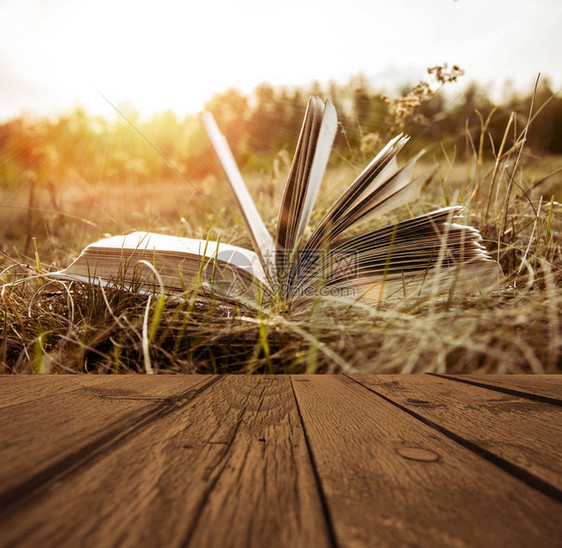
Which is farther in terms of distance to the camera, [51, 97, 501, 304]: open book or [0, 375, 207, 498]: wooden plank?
[51, 97, 501, 304]: open book

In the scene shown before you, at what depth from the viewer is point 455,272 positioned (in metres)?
0.84

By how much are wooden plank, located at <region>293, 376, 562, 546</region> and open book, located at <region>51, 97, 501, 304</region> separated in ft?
1.56

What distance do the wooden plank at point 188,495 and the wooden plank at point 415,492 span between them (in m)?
0.02

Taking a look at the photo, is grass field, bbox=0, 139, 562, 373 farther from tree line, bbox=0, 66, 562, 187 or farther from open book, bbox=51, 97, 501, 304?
tree line, bbox=0, 66, 562, 187

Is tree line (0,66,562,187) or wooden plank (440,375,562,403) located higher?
tree line (0,66,562,187)

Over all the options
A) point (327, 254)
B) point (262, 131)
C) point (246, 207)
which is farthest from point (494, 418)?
point (262, 131)

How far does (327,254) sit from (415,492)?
65 cm

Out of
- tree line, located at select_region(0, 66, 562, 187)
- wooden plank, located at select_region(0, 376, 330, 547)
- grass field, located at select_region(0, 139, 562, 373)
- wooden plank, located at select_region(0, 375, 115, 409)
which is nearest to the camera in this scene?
wooden plank, located at select_region(0, 376, 330, 547)

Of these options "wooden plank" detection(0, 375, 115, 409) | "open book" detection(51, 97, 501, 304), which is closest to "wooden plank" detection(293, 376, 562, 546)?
"wooden plank" detection(0, 375, 115, 409)

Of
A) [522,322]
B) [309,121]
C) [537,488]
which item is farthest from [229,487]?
[309,121]

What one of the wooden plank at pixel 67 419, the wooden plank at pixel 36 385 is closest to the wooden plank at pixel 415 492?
the wooden plank at pixel 67 419

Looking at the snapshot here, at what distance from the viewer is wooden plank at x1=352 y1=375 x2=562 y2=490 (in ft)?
1.13

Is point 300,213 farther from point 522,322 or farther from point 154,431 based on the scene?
point 154,431

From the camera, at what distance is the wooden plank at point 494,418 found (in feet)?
1.13
